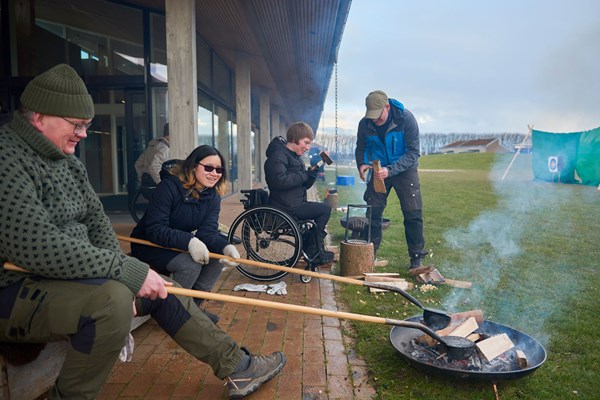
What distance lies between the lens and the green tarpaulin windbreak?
15383mm

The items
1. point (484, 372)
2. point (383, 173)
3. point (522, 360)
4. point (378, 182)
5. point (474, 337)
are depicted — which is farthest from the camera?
point (378, 182)

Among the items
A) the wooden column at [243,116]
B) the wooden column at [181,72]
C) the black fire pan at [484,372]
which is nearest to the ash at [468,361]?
the black fire pan at [484,372]

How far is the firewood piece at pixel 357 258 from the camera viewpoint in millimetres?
4211

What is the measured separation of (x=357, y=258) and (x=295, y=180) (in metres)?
0.98

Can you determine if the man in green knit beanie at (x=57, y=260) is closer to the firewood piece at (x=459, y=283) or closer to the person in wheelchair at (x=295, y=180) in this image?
the person in wheelchair at (x=295, y=180)

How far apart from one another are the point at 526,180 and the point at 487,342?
735 inches

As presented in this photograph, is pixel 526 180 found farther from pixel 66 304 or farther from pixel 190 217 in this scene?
pixel 66 304

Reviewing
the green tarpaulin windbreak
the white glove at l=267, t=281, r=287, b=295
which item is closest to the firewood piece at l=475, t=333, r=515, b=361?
the white glove at l=267, t=281, r=287, b=295

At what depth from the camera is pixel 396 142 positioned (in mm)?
4605

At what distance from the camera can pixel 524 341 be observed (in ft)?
8.30

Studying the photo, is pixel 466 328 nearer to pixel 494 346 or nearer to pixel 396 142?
pixel 494 346

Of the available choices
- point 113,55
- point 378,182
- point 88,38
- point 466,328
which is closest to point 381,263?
point 378,182

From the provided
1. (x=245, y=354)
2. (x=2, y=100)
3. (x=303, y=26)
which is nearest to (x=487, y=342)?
(x=245, y=354)

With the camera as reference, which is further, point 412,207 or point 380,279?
point 412,207
